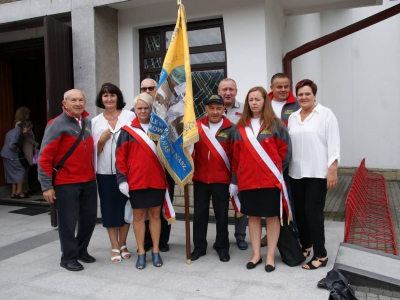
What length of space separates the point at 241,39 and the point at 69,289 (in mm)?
4356

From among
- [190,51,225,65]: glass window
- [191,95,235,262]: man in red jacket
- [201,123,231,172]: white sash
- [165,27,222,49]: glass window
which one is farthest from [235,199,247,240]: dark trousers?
[165,27,222,49]: glass window

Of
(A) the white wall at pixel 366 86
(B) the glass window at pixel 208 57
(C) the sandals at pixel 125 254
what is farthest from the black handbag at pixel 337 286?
(A) the white wall at pixel 366 86

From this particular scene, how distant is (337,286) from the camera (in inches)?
138

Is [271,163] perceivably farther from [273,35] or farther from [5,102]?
[5,102]

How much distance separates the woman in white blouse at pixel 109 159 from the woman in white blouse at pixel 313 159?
74.0 inches

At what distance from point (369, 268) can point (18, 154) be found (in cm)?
719

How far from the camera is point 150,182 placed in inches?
166

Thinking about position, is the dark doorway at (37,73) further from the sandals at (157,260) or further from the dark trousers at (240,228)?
the dark trousers at (240,228)

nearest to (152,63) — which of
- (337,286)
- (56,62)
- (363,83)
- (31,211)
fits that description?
(56,62)

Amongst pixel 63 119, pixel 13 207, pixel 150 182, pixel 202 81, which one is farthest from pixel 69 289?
pixel 13 207

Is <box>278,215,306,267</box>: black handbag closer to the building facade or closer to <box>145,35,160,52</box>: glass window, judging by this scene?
the building facade

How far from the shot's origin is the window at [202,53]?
6609mm

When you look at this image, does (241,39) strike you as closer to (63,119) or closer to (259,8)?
(259,8)

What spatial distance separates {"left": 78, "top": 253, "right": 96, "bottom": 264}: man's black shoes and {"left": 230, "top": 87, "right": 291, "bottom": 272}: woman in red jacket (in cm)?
178
